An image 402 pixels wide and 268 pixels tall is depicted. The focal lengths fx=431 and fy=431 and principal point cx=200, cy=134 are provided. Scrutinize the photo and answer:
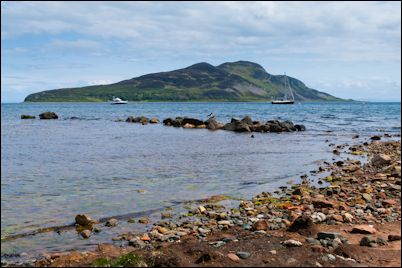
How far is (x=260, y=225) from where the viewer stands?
1336cm

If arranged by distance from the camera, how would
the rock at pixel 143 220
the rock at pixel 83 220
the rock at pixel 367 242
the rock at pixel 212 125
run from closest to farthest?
the rock at pixel 367 242, the rock at pixel 83 220, the rock at pixel 143 220, the rock at pixel 212 125

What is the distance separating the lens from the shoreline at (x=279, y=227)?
10.4m

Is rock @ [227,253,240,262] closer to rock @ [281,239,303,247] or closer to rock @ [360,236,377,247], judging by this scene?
rock @ [281,239,303,247]

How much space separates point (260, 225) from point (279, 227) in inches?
25.7

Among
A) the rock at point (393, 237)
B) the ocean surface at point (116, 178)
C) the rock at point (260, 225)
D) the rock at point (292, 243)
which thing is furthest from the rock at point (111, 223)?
the rock at point (393, 237)

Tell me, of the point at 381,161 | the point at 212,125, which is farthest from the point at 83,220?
the point at 212,125

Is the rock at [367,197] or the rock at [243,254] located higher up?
the rock at [367,197]

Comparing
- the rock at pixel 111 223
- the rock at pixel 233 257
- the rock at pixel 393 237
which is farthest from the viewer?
the rock at pixel 111 223

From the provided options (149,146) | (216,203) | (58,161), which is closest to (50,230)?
(216,203)

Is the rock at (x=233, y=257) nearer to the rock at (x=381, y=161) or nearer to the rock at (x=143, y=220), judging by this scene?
the rock at (x=143, y=220)

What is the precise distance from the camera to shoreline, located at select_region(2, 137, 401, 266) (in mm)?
10445

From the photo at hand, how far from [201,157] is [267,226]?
60.7ft

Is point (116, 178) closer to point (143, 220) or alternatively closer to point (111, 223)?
point (143, 220)

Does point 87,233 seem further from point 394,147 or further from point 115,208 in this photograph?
point 394,147
